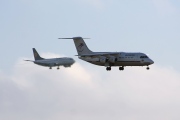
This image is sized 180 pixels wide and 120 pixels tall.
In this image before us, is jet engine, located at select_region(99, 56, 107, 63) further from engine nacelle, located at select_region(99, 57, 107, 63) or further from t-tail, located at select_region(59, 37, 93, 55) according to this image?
t-tail, located at select_region(59, 37, 93, 55)

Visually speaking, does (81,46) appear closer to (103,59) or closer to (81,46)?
(81,46)

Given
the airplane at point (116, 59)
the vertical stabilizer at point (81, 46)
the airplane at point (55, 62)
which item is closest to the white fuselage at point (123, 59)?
the airplane at point (116, 59)

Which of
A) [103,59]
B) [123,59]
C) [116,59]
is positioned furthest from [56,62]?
[123,59]

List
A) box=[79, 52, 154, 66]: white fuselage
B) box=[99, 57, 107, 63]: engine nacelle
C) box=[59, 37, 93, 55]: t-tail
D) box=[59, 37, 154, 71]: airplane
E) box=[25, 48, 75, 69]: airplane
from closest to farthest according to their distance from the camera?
box=[79, 52, 154, 66]: white fuselage
box=[59, 37, 154, 71]: airplane
box=[99, 57, 107, 63]: engine nacelle
box=[59, 37, 93, 55]: t-tail
box=[25, 48, 75, 69]: airplane

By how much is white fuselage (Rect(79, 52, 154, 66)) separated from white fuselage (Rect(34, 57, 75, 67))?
52.6m

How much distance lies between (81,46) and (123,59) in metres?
14.7

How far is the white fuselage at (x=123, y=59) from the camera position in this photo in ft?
426

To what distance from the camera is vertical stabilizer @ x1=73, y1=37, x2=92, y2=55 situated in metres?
142

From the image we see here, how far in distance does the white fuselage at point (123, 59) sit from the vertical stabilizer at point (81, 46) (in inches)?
254

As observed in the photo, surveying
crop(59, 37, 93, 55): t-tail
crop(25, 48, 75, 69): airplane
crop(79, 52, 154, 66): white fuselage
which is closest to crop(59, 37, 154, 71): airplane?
crop(79, 52, 154, 66): white fuselage

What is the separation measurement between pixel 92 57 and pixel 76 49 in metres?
8.83

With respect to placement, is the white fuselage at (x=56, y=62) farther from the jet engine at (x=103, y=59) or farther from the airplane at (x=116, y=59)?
the jet engine at (x=103, y=59)

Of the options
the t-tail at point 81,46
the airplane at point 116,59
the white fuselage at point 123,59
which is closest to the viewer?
the white fuselage at point 123,59

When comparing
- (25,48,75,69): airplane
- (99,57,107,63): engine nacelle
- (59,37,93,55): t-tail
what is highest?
(59,37,93,55): t-tail
